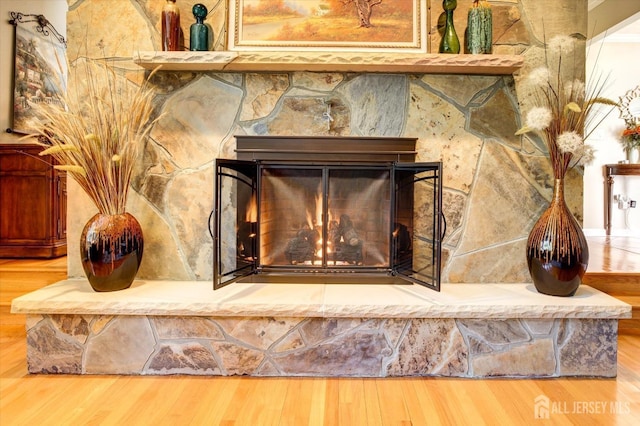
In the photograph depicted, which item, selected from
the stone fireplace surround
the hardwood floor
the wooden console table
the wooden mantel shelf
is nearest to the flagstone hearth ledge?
the stone fireplace surround

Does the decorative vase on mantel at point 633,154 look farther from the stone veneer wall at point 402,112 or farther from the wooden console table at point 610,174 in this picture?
the stone veneer wall at point 402,112

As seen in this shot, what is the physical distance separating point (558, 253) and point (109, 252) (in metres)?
2.11

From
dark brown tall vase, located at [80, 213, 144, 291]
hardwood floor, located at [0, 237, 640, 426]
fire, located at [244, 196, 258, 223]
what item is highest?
fire, located at [244, 196, 258, 223]

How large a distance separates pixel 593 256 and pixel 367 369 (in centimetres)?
272

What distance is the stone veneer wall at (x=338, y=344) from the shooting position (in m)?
1.85

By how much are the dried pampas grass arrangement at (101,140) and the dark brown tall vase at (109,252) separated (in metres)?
0.08

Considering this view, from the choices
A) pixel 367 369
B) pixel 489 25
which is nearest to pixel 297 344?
pixel 367 369

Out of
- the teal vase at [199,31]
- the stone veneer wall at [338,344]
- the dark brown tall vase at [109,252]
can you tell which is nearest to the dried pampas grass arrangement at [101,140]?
the dark brown tall vase at [109,252]

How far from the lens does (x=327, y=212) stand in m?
2.18

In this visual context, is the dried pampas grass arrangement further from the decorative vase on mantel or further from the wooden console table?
the decorative vase on mantel

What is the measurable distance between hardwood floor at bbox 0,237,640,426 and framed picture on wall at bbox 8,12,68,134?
248 centimetres

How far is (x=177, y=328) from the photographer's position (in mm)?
1854

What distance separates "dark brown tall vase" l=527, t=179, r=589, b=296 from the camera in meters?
1.91

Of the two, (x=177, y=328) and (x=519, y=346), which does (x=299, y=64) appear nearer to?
(x=177, y=328)
